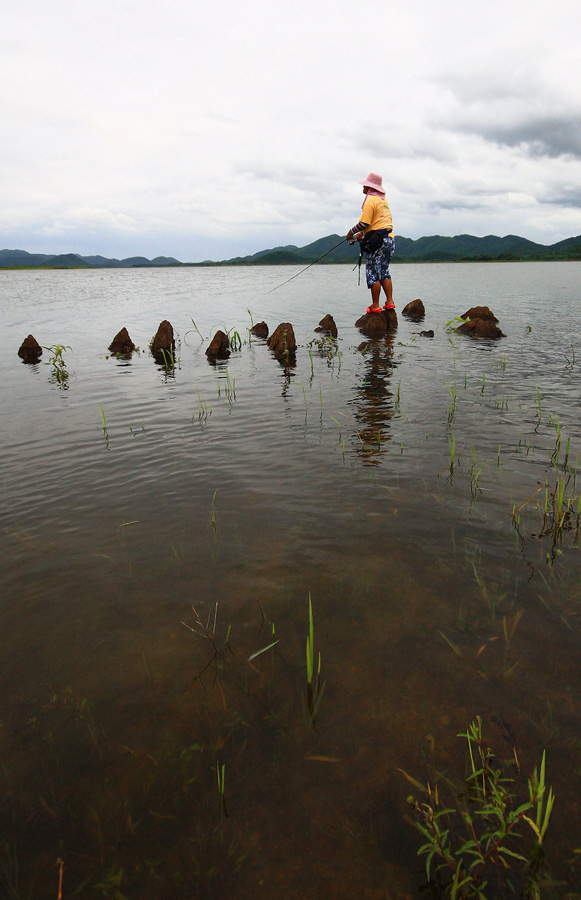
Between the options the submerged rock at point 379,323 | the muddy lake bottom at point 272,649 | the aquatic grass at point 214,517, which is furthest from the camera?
the submerged rock at point 379,323

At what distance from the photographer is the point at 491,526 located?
14.0ft

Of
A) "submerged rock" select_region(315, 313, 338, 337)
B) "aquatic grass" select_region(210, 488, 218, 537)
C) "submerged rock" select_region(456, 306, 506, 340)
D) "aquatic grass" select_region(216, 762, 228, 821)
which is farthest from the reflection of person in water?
"submerged rock" select_region(456, 306, 506, 340)

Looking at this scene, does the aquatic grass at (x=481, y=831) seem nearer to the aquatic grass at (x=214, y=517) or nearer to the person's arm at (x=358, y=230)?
the aquatic grass at (x=214, y=517)

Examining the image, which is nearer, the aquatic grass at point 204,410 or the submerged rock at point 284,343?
the aquatic grass at point 204,410

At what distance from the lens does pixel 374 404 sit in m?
8.54

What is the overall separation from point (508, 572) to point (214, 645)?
2285 millimetres

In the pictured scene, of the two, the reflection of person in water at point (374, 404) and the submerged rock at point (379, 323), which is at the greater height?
the submerged rock at point (379, 323)

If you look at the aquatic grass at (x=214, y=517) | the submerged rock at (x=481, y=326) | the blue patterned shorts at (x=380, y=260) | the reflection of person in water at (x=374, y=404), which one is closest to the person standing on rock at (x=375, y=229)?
the blue patterned shorts at (x=380, y=260)

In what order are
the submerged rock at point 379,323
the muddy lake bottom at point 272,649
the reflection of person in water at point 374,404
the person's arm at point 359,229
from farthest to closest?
the submerged rock at point 379,323, the person's arm at point 359,229, the reflection of person in water at point 374,404, the muddy lake bottom at point 272,649

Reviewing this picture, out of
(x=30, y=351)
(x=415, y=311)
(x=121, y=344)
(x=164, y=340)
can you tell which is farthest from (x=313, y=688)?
(x=415, y=311)

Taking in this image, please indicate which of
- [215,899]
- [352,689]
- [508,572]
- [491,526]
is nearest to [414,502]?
[491,526]

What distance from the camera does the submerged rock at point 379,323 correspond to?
57.0 ft

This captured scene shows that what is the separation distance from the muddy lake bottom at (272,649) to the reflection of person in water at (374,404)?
118 millimetres

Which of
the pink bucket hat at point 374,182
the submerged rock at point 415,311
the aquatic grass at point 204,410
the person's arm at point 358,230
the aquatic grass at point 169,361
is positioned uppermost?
the pink bucket hat at point 374,182
